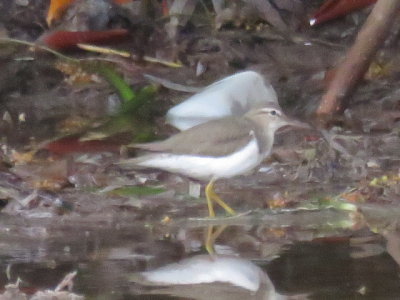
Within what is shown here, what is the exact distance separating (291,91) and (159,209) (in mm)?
3423

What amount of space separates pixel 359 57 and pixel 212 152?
235 cm

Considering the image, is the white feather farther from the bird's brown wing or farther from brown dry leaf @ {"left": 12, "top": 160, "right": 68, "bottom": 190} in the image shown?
the bird's brown wing

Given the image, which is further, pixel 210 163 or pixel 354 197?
pixel 354 197

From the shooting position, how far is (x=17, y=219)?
22.5ft

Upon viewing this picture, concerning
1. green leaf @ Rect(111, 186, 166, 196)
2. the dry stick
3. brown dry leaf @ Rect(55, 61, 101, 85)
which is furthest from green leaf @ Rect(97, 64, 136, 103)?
green leaf @ Rect(111, 186, 166, 196)

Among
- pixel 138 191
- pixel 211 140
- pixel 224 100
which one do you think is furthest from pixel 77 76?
pixel 211 140

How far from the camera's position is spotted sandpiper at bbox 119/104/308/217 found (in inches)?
272

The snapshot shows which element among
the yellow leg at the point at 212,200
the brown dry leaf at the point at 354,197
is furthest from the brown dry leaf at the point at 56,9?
the brown dry leaf at the point at 354,197

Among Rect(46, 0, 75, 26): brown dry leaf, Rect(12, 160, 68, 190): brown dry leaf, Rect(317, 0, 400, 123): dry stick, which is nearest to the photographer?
Rect(12, 160, 68, 190): brown dry leaf

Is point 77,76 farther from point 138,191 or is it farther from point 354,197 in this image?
point 354,197

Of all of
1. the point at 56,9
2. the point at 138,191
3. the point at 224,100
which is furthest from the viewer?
the point at 56,9

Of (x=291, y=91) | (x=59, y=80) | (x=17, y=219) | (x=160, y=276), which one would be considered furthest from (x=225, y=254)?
(x=59, y=80)

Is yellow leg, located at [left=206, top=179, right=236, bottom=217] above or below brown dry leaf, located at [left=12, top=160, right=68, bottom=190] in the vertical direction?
below

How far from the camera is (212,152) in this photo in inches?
274
